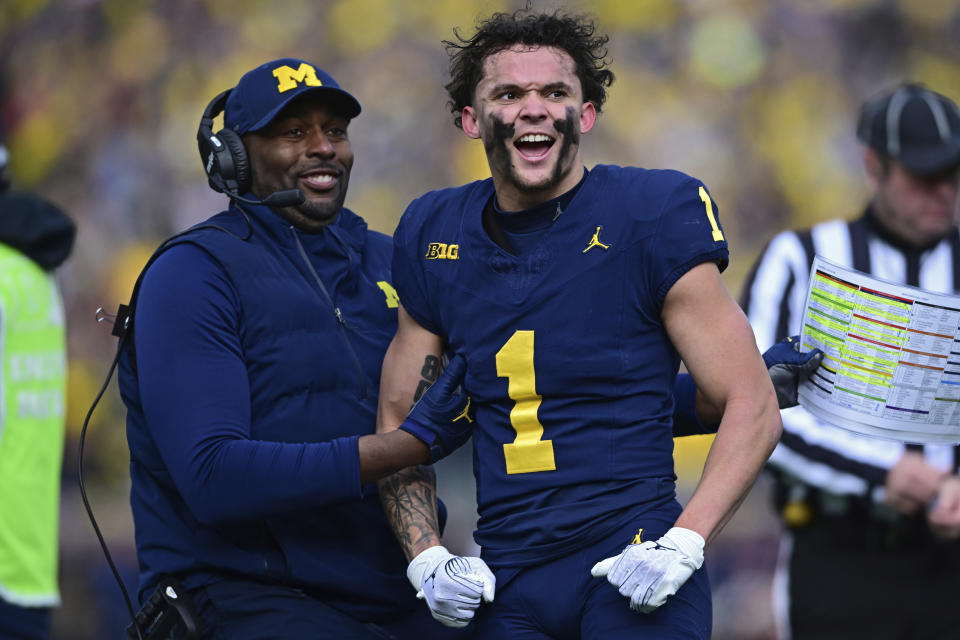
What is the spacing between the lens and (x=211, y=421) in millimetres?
2561

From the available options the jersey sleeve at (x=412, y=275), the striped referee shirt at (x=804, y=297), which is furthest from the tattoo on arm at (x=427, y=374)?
the striped referee shirt at (x=804, y=297)

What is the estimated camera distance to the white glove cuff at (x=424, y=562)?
252 centimetres

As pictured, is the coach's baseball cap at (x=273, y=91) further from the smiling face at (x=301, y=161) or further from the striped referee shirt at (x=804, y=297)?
the striped referee shirt at (x=804, y=297)

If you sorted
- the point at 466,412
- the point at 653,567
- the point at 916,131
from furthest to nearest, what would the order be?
the point at 916,131
the point at 466,412
the point at 653,567

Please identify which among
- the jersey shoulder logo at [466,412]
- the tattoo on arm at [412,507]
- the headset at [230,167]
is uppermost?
the headset at [230,167]

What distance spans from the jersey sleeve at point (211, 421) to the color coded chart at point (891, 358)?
3.50 feet

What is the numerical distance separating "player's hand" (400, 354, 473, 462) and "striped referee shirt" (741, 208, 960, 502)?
1.62m

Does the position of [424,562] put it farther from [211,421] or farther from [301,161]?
[301,161]

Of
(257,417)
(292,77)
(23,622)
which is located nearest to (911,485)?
(257,417)

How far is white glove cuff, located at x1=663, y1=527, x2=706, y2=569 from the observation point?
2.22 m

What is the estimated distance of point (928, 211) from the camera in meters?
3.95

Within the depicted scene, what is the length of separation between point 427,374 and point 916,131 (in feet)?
6.90

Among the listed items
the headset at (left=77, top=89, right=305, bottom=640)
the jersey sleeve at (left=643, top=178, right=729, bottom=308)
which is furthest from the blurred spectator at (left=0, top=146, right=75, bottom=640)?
the jersey sleeve at (left=643, top=178, right=729, bottom=308)

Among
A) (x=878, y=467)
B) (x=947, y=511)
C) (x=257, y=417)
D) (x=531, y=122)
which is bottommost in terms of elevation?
(x=947, y=511)
